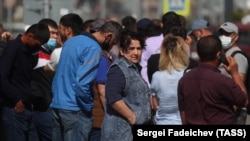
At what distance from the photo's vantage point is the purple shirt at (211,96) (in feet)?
24.6

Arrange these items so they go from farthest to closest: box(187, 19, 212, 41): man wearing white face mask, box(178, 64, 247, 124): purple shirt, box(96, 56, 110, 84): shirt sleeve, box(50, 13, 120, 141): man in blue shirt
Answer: box(187, 19, 212, 41): man wearing white face mask, box(96, 56, 110, 84): shirt sleeve, box(50, 13, 120, 141): man in blue shirt, box(178, 64, 247, 124): purple shirt

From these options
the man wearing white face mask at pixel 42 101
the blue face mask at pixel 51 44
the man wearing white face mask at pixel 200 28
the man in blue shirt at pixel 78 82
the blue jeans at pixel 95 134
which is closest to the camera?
the man in blue shirt at pixel 78 82

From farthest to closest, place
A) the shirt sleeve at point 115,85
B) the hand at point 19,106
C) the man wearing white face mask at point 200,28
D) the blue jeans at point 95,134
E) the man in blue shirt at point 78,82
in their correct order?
the man wearing white face mask at point 200,28
the hand at point 19,106
the blue jeans at point 95,134
the man in blue shirt at point 78,82
the shirt sleeve at point 115,85

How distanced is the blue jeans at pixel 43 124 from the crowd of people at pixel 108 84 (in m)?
0.01

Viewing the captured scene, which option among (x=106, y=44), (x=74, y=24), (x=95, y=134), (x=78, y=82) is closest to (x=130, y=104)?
(x=78, y=82)

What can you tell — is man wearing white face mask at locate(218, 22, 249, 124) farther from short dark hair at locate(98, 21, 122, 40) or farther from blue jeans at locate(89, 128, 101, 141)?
blue jeans at locate(89, 128, 101, 141)

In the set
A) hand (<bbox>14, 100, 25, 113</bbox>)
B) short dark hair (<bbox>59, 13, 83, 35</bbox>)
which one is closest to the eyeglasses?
short dark hair (<bbox>59, 13, 83, 35</bbox>)

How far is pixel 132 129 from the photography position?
26.8ft

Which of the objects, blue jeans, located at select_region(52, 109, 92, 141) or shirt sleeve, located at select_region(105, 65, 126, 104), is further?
blue jeans, located at select_region(52, 109, 92, 141)

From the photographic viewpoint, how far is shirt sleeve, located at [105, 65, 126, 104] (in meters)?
8.16

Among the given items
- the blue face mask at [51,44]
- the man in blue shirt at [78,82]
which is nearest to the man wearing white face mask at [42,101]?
the blue face mask at [51,44]

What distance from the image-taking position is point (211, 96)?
7.51 metres

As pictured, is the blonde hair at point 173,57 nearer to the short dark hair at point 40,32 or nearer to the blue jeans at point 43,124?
the short dark hair at point 40,32

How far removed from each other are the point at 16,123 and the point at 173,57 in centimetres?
225
